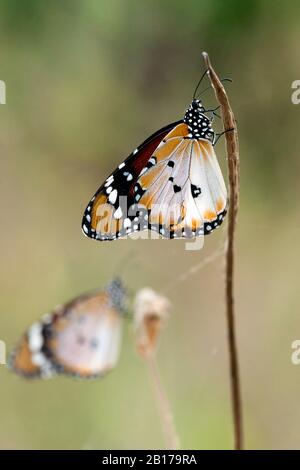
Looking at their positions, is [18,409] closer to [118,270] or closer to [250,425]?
[118,270]

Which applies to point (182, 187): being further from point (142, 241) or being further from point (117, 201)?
point (142, 241)

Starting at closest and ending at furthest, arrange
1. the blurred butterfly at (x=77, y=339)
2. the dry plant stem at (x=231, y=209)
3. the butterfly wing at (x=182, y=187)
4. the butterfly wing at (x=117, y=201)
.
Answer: the dry plant stem at (x=231, y=209)
the butterfly wing at (x=182, y=187)
the butterfly wing at (x=117, y=201)
the blurred butterfly at (x=77, y=339)

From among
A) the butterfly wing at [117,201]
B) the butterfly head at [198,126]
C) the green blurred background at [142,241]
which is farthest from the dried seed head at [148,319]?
the green blurred background at [142,241]

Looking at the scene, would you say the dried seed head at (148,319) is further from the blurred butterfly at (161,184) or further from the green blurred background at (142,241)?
the green blurred background at (142,241)

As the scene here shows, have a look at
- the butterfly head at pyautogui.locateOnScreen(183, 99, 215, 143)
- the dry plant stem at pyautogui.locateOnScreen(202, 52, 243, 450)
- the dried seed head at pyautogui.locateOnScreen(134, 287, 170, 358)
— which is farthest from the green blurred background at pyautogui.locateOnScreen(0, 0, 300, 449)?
the dry plant stem at pyautogui.locateOnScreen(202, 52, 243, 450)

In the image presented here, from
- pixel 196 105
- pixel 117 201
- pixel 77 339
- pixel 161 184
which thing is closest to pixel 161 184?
pixel 161 184
